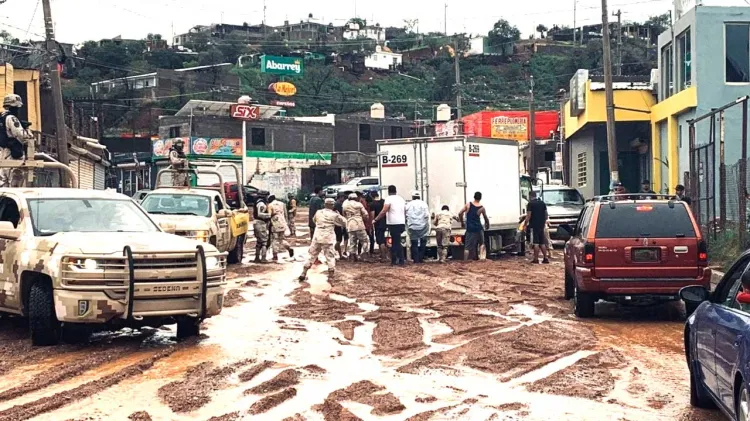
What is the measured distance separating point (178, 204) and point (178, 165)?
2044 millimetres

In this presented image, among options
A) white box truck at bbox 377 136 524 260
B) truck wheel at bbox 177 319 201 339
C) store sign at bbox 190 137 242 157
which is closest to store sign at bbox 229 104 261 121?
store sign at bbox 190 137 242 157

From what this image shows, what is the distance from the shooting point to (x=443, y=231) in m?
23.8

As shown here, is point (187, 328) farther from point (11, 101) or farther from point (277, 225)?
point (277, 225)

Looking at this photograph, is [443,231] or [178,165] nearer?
[178,165]

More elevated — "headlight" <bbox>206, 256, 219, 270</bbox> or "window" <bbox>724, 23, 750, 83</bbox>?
"window" <bbox>724, 23, 750, 83</bbox>

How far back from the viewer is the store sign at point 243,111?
219ft

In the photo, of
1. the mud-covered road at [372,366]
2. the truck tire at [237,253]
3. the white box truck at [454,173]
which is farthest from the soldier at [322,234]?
the white box truck at [454,173]

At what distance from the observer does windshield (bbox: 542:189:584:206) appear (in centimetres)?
2983

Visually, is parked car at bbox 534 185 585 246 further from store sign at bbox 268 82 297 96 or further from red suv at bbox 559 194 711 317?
store sign at bbox 268 82 297 96

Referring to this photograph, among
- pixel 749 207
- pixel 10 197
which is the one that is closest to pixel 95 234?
pixel 10 197

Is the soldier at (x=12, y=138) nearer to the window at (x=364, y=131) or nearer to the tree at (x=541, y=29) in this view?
the window at (x=364, y=131)

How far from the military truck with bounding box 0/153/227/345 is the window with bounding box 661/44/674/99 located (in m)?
22.3

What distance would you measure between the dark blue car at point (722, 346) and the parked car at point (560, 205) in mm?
20086

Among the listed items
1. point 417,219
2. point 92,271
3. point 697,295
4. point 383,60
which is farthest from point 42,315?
point 383,60
